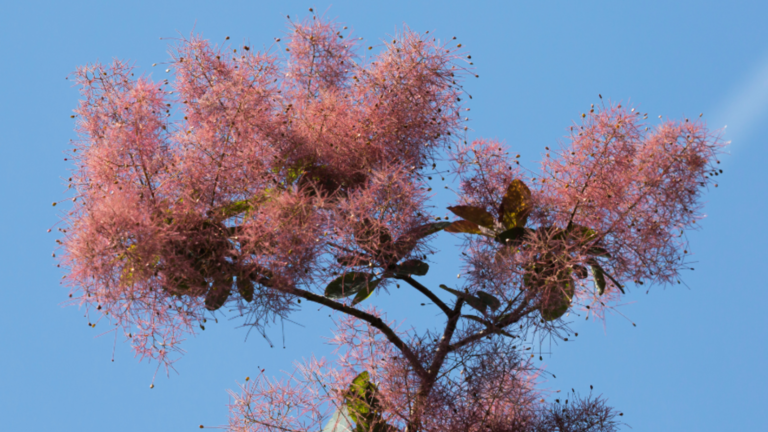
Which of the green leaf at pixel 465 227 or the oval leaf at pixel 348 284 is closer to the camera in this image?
the oval leaf at pixel 348 284

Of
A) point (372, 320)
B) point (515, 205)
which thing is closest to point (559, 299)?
point (515, 205)

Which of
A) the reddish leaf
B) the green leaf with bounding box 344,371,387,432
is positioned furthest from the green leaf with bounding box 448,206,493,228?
the green leaf with bounding box 344,371,387,432

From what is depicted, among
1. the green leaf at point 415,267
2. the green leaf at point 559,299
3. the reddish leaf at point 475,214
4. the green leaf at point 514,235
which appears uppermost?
the reddish leaf at point 475,214

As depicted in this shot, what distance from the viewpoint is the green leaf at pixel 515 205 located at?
2.52 meters

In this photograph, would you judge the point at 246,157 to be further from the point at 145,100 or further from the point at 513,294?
the point at 513,294

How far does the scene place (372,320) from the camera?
253 centimetres

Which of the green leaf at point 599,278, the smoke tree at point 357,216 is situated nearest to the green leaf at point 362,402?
the smoke tree at point 357,216

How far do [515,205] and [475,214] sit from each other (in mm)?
144

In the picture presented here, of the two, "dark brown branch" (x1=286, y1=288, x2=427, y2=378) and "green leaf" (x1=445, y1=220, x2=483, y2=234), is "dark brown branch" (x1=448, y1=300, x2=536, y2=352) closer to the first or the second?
"dark brown branch" (x1=286, y1=288, x2=427, y2=378)

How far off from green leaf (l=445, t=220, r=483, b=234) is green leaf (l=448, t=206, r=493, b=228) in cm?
3

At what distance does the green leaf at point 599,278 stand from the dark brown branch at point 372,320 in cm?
70

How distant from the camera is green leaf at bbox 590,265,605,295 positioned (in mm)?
2547

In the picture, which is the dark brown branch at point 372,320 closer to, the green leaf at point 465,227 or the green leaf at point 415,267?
the green leaf at point 415,267

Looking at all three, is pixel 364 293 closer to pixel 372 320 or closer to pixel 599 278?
pixel 372 320
